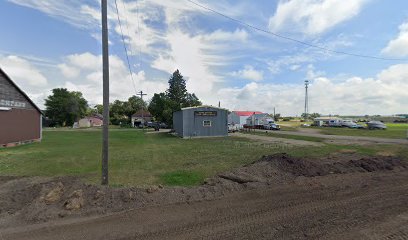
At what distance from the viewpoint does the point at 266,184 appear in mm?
9148

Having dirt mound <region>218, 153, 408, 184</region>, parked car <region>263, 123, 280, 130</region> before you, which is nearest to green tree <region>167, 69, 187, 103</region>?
parked car <region>263, 123, 280, 130</region>

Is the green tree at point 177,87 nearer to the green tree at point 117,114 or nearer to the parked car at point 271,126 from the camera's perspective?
the parked car at point 271,126

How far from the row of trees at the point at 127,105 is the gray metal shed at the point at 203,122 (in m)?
23.1

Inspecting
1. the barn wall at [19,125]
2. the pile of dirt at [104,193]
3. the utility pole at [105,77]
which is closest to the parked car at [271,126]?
the barn wall at [19,125]

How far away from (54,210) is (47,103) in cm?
8945

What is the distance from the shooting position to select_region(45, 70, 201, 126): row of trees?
6103 cm

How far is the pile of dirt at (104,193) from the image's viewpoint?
6551 mm

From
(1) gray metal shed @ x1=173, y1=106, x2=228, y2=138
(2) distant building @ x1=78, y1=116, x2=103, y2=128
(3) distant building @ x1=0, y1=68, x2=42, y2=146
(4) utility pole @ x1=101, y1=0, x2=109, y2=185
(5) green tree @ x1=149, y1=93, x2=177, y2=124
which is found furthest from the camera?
(2) distant building @ x1=78, y1=116, x2=103, y2=128

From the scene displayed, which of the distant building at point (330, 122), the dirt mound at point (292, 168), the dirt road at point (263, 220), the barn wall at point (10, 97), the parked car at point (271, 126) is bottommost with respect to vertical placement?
the dirt road at point (263, 220)

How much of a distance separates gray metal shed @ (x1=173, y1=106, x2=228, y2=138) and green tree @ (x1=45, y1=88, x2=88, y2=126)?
63.6 metres

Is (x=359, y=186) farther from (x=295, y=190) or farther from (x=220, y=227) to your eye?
(x=220, y=227)

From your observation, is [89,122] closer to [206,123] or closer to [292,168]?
[206,123]

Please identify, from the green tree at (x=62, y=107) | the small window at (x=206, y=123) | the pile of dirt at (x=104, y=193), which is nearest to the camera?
the pile of dirt at (x=104, y=193)

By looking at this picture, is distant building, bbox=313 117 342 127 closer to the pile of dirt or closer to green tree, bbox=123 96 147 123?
green tree, bbox=123 96 147 123
